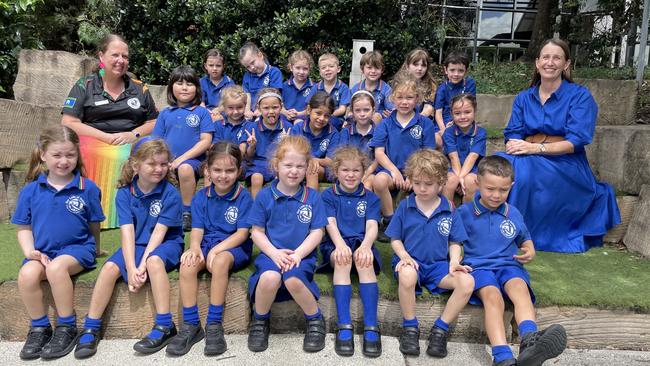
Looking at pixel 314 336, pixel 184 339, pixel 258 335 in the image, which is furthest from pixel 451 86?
pixel 184 339

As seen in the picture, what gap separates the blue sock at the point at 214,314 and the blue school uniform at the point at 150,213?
34 centimetres

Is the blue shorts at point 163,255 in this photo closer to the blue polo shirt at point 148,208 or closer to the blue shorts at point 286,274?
the blue polo shirt at point 148,208

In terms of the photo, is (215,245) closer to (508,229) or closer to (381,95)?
(508,229)

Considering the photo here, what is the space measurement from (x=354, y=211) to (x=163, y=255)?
3.51 feet

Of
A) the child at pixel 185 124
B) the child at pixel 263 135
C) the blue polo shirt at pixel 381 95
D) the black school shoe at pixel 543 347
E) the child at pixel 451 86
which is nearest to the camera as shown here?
the black school shoe at pixel 543 347

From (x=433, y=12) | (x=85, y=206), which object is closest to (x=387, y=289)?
(x=85, y=206)

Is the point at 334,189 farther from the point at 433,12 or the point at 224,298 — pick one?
the point at 433,12

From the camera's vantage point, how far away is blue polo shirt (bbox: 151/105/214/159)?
3838mm

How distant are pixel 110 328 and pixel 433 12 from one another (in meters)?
6.01

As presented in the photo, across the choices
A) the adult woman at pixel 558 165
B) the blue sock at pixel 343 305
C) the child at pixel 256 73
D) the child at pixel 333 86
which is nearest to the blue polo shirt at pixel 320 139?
the child at pixel 333 86

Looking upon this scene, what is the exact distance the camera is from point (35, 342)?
266 cm

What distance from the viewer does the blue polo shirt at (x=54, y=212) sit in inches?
112

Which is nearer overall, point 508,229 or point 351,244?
point 508,229

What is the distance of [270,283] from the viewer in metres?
2.67
